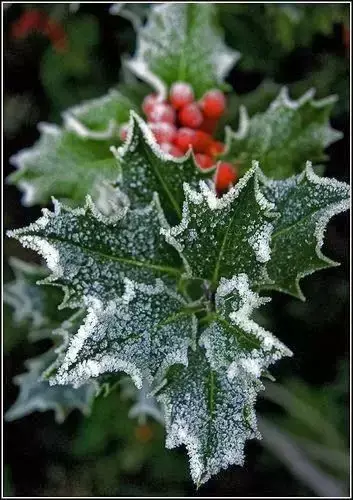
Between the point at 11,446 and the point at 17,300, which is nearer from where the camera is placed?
the point at 17,300

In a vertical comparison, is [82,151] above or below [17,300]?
above

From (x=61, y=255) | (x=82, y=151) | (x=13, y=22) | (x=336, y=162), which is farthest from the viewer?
(x=13, y=22)

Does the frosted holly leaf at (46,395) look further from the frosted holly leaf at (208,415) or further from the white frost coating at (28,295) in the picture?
the frosted holly leaf at (208,415)

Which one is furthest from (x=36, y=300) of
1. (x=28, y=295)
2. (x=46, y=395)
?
(x=46, y=395)

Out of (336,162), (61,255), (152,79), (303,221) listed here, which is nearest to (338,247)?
(336,162)

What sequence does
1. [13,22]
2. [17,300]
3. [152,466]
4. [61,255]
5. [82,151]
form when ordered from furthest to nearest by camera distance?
[152,466] → [13,22] → [17,300] → [82,151] → [61,255]

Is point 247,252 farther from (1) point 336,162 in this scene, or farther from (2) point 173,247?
(1) point 336,162
